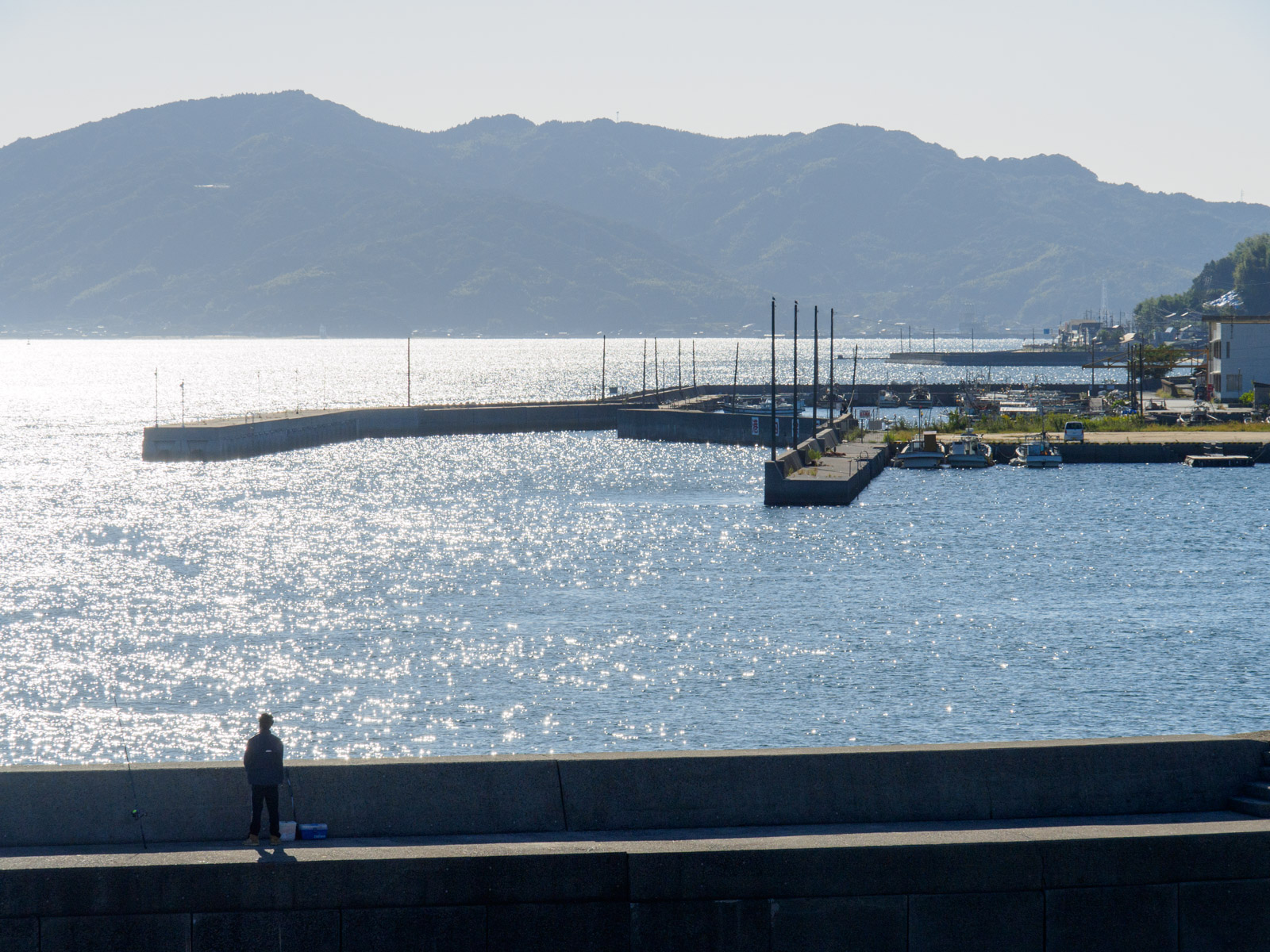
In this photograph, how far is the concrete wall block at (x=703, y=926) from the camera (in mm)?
15219

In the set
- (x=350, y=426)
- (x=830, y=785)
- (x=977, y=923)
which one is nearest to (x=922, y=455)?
(x=350, y=426)

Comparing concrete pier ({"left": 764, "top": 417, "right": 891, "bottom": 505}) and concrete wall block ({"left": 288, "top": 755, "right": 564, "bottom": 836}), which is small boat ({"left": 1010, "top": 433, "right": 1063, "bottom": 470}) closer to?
concrete pier ({"left": 764, "top": 417, "right": 891, "bottom": 505})

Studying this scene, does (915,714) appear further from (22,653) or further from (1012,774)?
(22,653)

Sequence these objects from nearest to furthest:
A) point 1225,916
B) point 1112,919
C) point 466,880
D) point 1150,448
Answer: point 466,880
point 1112,919
point 1225,916
point 1150,448

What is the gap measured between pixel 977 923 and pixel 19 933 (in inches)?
410

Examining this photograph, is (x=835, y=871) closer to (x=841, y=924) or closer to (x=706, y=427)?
(x=841, y=924)

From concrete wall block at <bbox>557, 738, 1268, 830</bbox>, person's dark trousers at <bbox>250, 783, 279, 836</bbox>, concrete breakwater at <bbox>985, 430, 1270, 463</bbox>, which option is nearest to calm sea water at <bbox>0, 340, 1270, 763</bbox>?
concrete breakwater at <bbox>985, 430, 1270, 463</bbox>

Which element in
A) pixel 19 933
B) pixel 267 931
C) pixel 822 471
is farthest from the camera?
pixel 822 471

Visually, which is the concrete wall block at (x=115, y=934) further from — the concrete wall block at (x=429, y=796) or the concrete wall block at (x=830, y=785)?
the concrete wall block at (x=830, y=785)

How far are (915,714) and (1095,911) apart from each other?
77.1ft

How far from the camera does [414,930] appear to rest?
1503 cm

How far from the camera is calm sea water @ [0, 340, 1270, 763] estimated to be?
3869cm

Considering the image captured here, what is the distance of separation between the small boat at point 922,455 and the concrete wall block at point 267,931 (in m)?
102

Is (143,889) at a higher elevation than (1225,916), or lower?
higher
